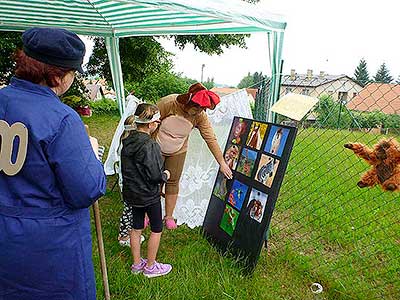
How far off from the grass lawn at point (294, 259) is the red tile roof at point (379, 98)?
0.25 meters

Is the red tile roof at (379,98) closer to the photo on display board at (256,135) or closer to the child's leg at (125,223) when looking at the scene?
the photo on display board at (256,135)

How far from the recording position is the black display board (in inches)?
102

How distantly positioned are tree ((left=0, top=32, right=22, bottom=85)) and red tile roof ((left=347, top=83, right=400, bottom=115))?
29.5ft

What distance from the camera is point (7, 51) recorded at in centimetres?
938

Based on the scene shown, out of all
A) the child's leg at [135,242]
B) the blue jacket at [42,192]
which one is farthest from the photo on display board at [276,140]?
the blue jacket at [42,192]

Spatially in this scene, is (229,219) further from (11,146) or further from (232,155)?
(11,146)

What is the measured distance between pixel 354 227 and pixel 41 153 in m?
3.26

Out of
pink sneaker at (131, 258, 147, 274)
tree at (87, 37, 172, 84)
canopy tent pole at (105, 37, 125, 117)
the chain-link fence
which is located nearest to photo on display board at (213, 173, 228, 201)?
the chain-link fence

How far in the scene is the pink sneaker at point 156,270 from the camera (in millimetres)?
2686

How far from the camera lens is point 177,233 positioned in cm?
346

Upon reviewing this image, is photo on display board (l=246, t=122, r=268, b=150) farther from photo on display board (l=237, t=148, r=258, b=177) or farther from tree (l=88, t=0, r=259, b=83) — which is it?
tree (l=88, t=0, r=259, b=83)

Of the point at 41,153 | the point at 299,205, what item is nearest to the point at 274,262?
the point at 299,205

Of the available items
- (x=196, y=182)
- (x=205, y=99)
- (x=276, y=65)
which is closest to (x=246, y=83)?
(x=196, y=182)

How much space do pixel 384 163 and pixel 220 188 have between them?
1436 millimetres
